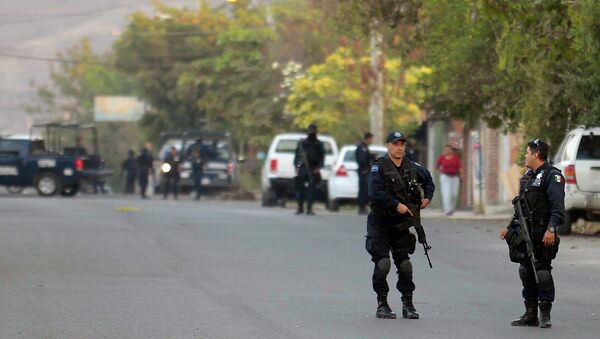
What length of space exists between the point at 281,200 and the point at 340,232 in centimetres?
1490

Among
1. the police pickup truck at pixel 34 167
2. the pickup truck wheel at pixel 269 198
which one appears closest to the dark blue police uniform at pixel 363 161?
the pickup truck wheel at pixel 269 198

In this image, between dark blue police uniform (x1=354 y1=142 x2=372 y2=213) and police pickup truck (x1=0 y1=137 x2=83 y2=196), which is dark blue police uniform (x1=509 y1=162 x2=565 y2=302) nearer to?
dark blue police uniform (x1=354 y1=142 x2=372 y2=213)

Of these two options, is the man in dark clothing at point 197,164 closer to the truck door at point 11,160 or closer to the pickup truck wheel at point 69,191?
the pickup truck wheel at point 69,191

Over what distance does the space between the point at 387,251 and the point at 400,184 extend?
60cm

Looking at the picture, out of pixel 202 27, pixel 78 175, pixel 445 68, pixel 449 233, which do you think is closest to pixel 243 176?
pixel 202 27

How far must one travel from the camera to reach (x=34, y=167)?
47.4m

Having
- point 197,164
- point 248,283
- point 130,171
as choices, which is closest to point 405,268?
point 248,283

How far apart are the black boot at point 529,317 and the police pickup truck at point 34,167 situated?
35.0 m

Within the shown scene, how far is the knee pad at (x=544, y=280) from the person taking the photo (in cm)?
1315

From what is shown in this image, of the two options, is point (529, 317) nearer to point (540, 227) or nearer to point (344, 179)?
point (540, 227)

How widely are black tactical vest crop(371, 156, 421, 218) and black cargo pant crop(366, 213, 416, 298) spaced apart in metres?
0.15

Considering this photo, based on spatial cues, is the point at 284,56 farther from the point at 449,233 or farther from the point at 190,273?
the point at 190,273

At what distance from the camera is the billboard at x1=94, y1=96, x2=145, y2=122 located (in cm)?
11512

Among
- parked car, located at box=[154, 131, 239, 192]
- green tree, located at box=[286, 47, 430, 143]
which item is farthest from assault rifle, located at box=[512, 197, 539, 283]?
green tree, located at box=[286, 47, 430, 143]
